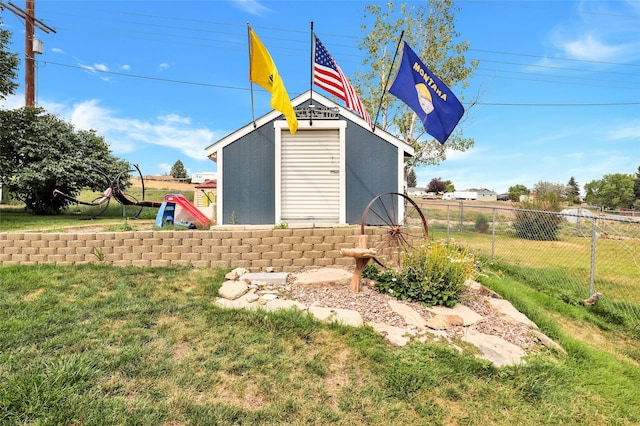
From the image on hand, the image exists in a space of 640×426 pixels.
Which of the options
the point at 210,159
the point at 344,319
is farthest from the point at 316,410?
the point at 210,159

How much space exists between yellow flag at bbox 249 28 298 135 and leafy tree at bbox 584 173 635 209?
66707mm

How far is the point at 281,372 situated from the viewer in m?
2.33

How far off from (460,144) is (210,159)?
12292mm

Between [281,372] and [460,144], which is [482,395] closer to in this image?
[281,372]

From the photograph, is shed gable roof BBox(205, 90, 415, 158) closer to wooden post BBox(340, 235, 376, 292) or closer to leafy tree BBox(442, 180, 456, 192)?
wooden post BBox(340, 235, 376, 292)

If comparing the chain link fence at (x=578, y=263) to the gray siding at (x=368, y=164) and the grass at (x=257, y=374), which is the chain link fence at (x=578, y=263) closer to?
the grass at (x=257, y=374)

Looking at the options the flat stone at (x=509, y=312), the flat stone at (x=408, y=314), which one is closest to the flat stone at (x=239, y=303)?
the flat stone at (x=408, y=314)

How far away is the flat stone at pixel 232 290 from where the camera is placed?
12.2 feet

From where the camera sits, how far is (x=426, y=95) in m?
5.64

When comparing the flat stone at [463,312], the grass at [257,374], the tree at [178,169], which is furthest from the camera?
the tree at [178,169]

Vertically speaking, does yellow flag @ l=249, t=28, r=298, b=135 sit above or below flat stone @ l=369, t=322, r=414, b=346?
above

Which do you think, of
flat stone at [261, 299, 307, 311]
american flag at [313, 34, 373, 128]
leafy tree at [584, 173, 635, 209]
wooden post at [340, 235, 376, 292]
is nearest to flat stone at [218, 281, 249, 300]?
flat stone at [261, 299, 307, 311]

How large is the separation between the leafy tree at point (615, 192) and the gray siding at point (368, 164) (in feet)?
211

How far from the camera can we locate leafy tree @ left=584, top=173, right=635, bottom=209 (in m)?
52.7
